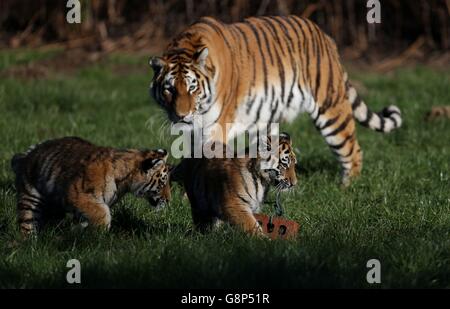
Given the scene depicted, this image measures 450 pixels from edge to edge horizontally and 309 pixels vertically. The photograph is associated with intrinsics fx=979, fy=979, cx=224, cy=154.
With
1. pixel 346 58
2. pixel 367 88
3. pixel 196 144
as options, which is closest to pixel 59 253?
pixel 196 144

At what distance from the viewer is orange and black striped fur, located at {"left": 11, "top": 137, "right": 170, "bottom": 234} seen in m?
5.68

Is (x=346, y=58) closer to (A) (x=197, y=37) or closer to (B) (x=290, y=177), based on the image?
(A) (x=197, y=37)

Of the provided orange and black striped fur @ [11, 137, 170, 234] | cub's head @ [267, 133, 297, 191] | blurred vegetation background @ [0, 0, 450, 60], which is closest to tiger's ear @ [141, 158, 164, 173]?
orange and black striped fur @ [11, 137, 170, 234]

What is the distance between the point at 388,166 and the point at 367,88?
158 inches

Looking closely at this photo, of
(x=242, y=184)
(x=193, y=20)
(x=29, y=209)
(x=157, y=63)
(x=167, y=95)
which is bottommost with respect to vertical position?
(x=29, y=209)

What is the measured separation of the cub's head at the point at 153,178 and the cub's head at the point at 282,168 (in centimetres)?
64

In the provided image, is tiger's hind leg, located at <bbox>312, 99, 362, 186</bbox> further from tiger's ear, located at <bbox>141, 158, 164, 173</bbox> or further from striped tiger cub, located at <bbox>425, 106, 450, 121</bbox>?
tiger's ear, located at <bbox>141, 158, 164, 173</bbox>

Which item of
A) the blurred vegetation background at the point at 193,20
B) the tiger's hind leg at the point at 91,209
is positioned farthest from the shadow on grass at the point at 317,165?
the blurred vegetation background at the point at 193,20

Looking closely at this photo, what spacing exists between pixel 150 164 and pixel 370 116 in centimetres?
340

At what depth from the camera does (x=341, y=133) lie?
8.28 meters

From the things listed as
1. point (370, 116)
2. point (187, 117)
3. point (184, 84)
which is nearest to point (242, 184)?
point (187, 117)

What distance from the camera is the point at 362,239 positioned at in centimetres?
555

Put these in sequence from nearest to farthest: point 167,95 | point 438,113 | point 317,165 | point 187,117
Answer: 1. point 187,117
2. point 167,95
3. point 317,165
4. point 438,113

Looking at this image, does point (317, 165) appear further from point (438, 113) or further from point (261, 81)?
point (438, 113)
